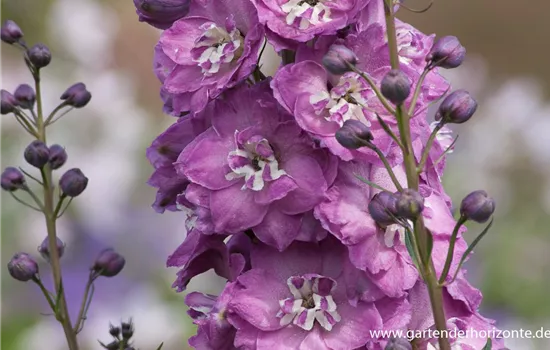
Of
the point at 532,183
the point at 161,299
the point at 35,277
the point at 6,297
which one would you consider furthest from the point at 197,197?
the point at 532,183

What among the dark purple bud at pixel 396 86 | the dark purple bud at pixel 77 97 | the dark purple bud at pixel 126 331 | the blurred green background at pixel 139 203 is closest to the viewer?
the dark purple bud at pixel 396 86

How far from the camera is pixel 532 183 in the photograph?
2152mm

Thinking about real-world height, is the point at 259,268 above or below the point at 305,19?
below

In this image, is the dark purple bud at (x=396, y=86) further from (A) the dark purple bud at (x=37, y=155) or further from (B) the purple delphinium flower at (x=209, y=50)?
(A) the dark purple bud at (x=37, y=155)

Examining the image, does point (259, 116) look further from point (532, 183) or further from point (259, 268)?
point (532, 183)

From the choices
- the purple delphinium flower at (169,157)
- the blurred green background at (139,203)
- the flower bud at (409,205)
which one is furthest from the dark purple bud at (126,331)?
the blurred green background at (139,203)

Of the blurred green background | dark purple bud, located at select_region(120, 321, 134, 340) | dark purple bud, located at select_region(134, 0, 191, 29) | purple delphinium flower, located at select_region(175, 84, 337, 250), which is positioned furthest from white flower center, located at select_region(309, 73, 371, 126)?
the blurred green background

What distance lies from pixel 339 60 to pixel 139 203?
1.51m

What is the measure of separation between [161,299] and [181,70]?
4.21 ft

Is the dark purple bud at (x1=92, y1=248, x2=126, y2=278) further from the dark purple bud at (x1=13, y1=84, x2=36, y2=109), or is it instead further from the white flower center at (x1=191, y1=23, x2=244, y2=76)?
the white flower center at (x1=191, y1=23, x2=244, y2=76)

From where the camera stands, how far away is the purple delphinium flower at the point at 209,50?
631 mm

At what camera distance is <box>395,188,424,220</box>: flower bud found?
52 cm

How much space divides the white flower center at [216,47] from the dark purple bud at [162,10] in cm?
3

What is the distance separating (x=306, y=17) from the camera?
0.61 meters
